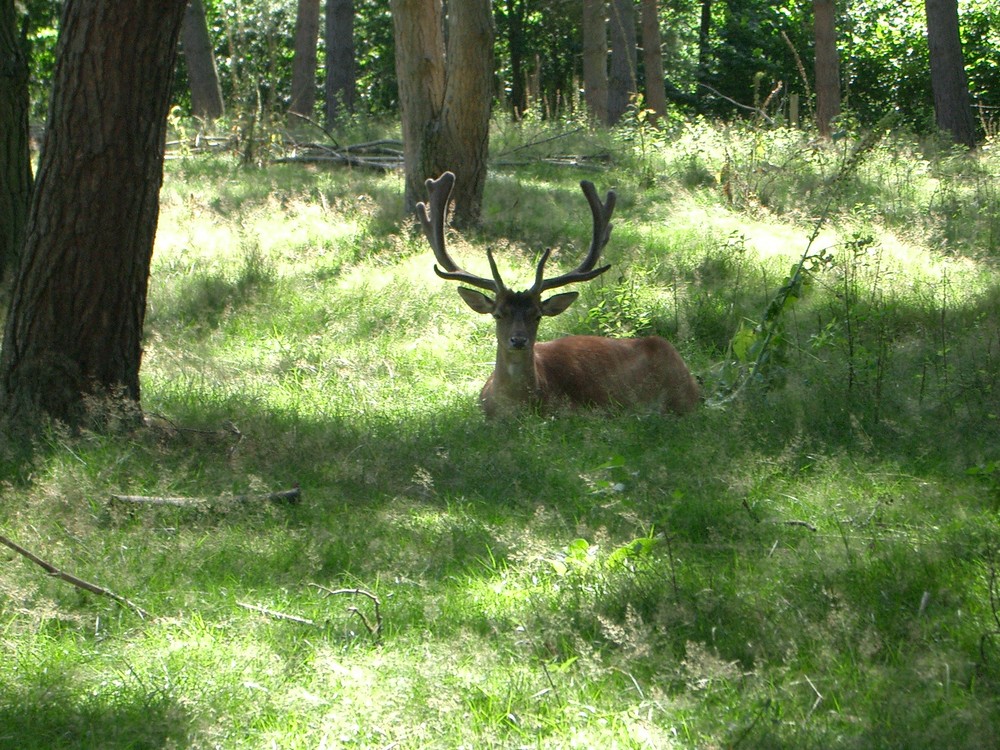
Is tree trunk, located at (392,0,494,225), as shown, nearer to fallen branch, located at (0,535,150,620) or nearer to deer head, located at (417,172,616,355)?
deer head, located at (417,172,616,355)

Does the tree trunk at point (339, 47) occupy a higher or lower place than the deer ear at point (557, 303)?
higher

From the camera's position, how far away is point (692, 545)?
16.5 ft

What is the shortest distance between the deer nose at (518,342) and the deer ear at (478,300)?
47 cm

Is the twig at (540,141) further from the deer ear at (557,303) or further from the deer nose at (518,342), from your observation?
the deer nose at (518,342)

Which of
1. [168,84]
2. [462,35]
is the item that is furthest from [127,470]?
[462,35]

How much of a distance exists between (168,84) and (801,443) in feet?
12.9

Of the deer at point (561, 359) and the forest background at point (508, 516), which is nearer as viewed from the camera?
the forest background at point (508, 516)

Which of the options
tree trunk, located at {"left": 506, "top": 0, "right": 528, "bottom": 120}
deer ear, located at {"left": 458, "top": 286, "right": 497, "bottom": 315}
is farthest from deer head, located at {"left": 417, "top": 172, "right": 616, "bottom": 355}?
tree trunk, located at {"left": 506, "top": 0, "right": 528, "bottom": 120}

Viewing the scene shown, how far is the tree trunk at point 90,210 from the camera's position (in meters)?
6.18

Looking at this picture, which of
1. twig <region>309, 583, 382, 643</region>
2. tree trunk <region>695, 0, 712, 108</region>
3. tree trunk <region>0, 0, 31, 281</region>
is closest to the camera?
twig <region>309, 583, 382, 643</region>

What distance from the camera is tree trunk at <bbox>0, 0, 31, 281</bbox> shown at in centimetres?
858

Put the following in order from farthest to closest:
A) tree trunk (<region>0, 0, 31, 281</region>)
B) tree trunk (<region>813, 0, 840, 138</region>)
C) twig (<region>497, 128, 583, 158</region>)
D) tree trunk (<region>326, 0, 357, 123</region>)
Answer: tree trunk (<region>326, 0, 357, 123</region>), tree trunk (<region>813, 0, 840, 138</region>), twig (<region>497, 128, 583, 158</region>), tree trunk (<region>0, 0, 31, 281</region>)

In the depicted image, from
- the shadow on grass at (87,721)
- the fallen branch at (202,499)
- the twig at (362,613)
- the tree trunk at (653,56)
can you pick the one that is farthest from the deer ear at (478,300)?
the tree trunk at (653,56)

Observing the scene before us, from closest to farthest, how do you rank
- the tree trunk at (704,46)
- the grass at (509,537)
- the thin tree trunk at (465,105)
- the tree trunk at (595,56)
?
1. the grass at (509,537)
2. the thin tree trunk at (465,105)
3. the tree trunk at (595,56)
4. the tree trunk at (704,46)
